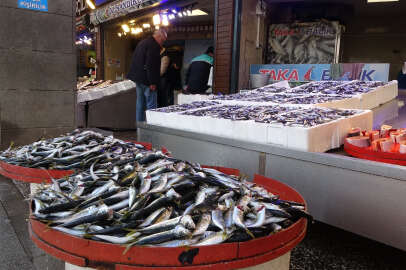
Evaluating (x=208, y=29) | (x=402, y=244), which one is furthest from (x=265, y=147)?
(x=208, y=29)

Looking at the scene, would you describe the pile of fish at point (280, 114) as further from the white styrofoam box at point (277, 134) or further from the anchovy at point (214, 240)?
the anchovy at point (214, 240)

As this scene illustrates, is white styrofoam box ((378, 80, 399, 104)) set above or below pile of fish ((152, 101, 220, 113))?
above

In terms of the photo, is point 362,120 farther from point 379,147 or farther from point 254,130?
point 254,130

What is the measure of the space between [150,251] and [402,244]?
5.70 ft

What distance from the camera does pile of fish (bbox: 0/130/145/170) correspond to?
2.76 m

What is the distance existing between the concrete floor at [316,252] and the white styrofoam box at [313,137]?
871 mm

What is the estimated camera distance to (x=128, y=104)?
33.9 ft

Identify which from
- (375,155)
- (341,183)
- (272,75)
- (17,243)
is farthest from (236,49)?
(17,243)

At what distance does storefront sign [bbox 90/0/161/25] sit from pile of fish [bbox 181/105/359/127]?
841 centimetres

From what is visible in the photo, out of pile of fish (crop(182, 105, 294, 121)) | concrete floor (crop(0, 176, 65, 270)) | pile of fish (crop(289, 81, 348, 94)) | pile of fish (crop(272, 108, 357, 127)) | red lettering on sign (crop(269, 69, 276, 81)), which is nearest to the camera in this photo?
concrete floor (crop(0, 176, 65, 270))

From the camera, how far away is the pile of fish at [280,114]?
3.14 meters

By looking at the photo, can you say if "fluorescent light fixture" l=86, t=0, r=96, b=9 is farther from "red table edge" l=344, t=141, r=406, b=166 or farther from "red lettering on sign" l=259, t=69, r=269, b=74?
"red table edge" l=344, t=141, r=406, b=166

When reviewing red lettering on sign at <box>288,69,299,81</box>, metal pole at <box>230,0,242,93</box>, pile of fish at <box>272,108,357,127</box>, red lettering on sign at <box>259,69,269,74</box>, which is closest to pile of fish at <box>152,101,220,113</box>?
pile of fish at <box>272,108,357,127</box>

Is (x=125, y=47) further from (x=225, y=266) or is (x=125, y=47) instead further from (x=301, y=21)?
(x=225, y=266)
